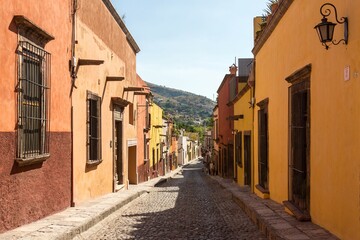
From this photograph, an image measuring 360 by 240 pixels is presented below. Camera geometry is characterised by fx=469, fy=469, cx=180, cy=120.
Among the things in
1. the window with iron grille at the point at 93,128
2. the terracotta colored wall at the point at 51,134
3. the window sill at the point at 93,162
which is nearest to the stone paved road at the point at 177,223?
the terracotta colored wall at the point at 51,134

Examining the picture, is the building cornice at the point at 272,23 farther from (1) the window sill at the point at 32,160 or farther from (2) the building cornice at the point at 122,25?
(1) the window sill at the point at 32,160

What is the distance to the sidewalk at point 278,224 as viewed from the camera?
6.33m

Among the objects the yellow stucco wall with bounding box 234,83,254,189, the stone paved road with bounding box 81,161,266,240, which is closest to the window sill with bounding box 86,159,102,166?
the stone paved road with bounding box 81,161,266,240

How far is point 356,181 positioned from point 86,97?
7272 mm

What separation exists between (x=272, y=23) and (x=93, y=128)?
5190mm

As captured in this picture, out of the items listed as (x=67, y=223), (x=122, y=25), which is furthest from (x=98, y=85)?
(x=67, y=223)

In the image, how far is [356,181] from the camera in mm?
5262

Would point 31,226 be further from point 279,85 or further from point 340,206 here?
point 279,85

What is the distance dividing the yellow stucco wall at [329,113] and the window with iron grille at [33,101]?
4318 millimetres

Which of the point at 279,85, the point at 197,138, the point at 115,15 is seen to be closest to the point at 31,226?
the point at 279,85

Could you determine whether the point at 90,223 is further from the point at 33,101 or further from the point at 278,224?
the point at 278,224

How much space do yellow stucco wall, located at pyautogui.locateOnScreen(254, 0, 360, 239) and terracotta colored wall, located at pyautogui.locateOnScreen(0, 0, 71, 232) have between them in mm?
4352

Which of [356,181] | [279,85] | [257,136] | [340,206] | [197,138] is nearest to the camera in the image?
[356,181]

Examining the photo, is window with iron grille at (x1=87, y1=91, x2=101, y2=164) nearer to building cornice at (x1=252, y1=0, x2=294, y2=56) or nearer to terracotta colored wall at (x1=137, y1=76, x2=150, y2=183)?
building cornice at (x1=252, y1=0, x2=294, y2=56)
